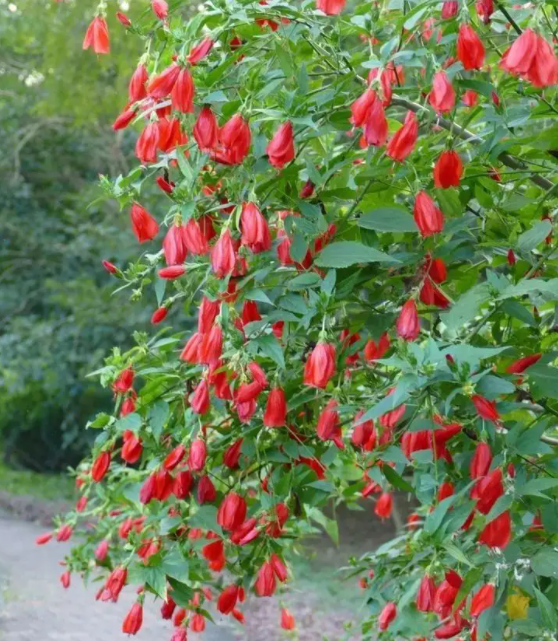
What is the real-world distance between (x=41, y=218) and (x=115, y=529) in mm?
6823

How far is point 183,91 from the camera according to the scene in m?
1.17

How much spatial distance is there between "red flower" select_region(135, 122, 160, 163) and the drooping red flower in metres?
0.58

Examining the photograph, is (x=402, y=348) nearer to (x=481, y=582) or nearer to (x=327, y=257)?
A: (x=327, y=257)

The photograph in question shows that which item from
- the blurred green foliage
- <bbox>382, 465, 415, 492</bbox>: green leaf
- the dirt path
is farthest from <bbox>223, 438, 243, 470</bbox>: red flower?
the blurred green foliage

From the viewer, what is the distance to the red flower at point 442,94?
1.13m

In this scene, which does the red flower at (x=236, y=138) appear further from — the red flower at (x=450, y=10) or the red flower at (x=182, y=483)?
the red flower at (x=182, y=483)

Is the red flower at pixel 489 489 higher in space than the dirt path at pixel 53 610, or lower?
higher

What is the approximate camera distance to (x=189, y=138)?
135 cm

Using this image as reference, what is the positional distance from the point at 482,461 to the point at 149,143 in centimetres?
65

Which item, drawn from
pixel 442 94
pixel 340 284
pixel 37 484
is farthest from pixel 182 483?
pixel 37 484

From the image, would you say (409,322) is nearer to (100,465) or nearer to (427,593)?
(427,593)

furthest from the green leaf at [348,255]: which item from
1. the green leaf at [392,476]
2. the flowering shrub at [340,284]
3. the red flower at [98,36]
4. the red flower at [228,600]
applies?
the red flower at [228,600]

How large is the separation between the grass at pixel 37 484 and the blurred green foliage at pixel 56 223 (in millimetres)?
217

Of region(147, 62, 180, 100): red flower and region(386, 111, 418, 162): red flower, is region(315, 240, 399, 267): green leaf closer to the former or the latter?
region(386, 111, 418, 162): red flower
